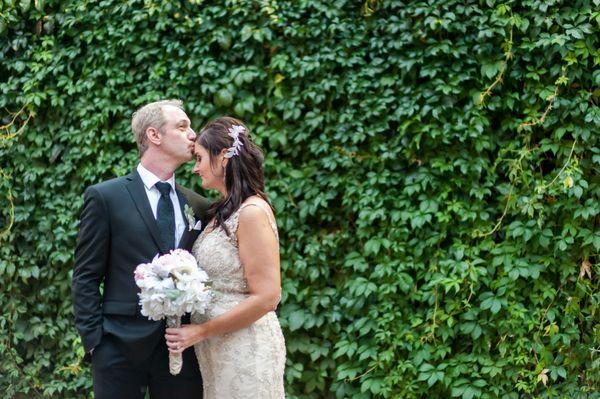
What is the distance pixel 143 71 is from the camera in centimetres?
567

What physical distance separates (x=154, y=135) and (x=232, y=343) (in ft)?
3.30

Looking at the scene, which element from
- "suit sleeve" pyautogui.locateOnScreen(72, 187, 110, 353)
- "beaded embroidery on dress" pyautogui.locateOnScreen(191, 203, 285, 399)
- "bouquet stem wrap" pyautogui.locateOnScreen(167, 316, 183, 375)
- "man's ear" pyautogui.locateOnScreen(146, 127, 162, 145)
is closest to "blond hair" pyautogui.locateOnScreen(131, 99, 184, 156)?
"man's ear" pyautogui.locateOnScreen(146, 127, 162, 145)

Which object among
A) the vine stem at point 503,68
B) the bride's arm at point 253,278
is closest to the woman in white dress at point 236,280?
the bride's arm at point 253,278

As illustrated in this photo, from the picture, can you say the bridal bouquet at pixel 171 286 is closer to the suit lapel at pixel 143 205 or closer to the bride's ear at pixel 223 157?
the suit lapel at pixel 143 205

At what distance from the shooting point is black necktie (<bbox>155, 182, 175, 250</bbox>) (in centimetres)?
376

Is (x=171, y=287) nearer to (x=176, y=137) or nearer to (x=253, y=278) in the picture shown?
(x=253, y=278)

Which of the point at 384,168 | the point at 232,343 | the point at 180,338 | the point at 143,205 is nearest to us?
the point at 180,338

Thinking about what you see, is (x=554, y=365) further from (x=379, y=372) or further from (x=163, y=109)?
(x=163, y=109)

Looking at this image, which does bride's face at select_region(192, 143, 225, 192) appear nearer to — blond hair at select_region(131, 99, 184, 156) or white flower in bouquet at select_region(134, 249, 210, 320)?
blond hair at select_region(131, 99, 184, 156)

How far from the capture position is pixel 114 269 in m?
3.66

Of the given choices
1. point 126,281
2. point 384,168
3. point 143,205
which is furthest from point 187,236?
point 384,168

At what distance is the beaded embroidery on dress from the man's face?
1.40ft

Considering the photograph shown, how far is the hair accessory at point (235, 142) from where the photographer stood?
3.64 metres

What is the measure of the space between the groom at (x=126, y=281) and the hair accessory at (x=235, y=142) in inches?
11.3
